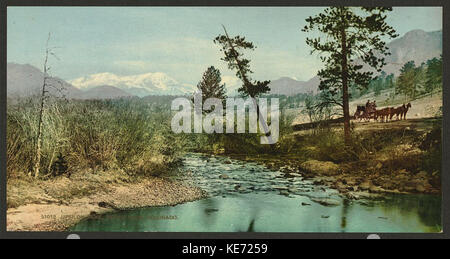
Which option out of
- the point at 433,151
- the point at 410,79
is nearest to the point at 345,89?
the point at 410,79

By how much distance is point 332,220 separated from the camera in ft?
16.5

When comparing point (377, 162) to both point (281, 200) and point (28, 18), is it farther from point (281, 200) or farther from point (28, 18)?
point (28, 18)

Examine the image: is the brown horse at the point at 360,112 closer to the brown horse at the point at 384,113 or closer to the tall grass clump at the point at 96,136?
the brown horse at the point at 384,113

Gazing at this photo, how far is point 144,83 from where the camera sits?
215 inches

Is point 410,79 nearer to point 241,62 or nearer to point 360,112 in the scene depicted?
point 360,112

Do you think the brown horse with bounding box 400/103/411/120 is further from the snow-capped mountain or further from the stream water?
the snow-capped mountain

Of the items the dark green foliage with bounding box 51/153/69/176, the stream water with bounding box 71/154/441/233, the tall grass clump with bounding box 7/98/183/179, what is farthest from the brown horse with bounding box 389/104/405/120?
the dark green foliage with bounding box 51/153/69/176

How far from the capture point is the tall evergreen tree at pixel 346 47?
5.28 metres

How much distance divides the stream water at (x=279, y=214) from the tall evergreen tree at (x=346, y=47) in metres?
0.90

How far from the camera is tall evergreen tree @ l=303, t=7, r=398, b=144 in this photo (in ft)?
17.3

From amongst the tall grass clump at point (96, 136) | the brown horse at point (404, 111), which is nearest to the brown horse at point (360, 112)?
the brown horse at point (404, 111)

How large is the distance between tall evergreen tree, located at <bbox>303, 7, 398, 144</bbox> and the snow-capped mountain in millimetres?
1794

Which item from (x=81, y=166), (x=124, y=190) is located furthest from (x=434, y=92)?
(x=81, y=166)

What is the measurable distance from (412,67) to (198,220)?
10.8 ft
